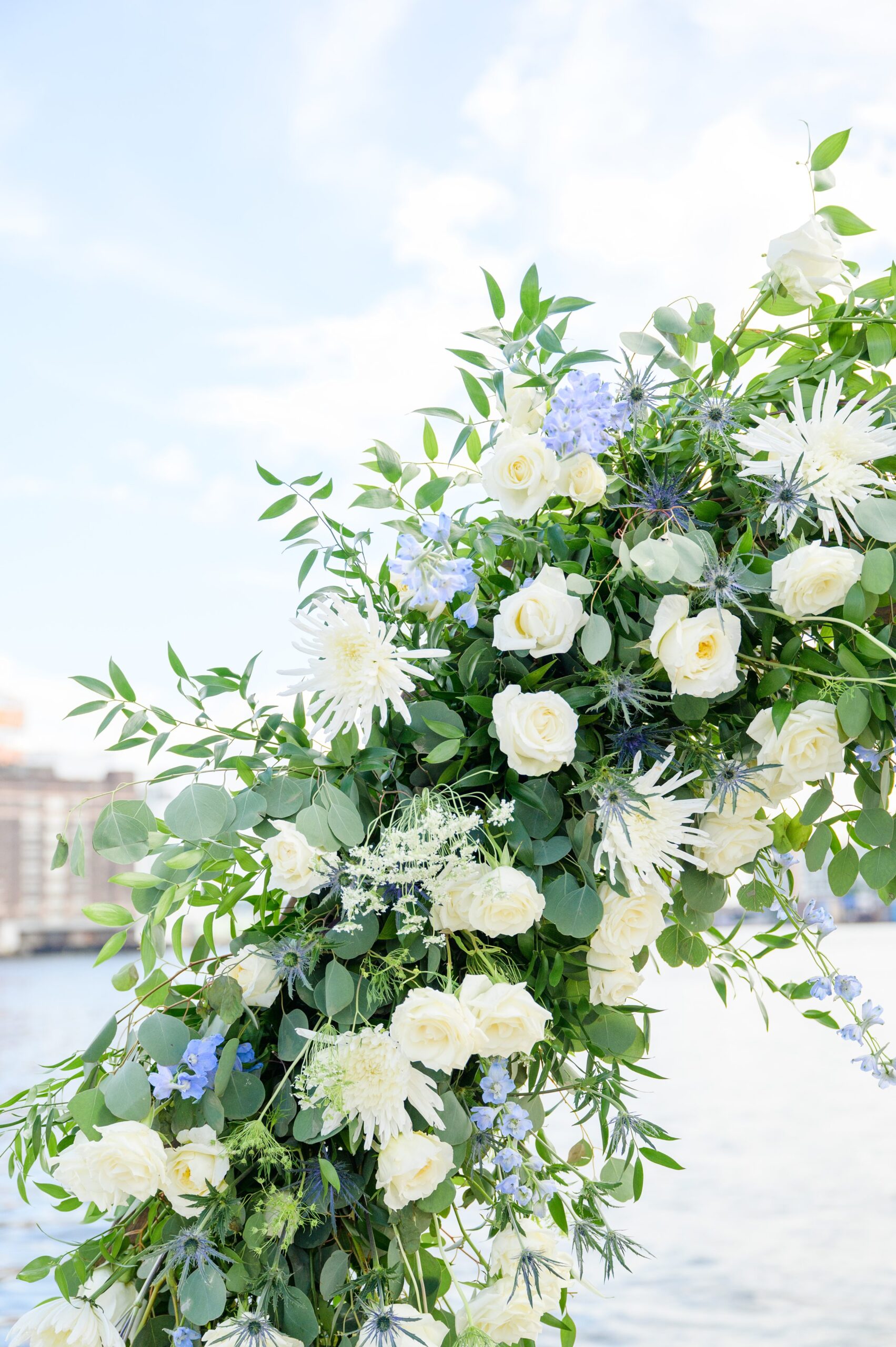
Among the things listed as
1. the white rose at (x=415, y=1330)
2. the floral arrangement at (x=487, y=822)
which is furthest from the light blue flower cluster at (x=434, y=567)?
the white rose at (x=415, y=1330)

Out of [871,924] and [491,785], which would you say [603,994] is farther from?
[871,924]

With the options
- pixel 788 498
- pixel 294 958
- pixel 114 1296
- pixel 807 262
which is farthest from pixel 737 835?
pixel 114 1296

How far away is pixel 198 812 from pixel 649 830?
35cm

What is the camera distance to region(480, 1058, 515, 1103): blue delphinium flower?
763mm

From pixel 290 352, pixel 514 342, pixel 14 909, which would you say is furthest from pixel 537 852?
pixel 290 352

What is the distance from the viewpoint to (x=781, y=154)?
2.72ft

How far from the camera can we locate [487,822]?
779 millimetres

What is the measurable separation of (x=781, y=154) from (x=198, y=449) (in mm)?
34132

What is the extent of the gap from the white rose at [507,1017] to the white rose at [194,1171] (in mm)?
220

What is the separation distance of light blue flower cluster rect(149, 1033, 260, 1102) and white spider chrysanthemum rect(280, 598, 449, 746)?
273 mm

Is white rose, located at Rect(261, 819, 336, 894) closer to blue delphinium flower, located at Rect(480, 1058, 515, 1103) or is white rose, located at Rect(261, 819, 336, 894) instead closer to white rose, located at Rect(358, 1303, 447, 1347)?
blue delphinium flower, located at Rect(480, 1058, 515, 1103)

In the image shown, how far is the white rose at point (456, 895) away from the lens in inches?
29.5

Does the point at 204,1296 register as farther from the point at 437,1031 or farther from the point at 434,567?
the point at 434,567

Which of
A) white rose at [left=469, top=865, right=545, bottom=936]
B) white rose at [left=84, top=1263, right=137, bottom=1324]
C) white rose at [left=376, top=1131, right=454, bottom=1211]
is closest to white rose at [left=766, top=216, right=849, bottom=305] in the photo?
white rose at [left=469, top=865, right=545, bottom=936]
